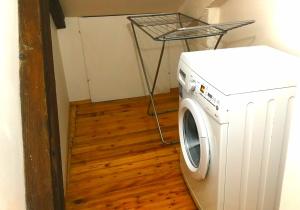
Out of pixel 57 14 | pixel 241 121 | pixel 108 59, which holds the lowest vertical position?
pixel 108 59

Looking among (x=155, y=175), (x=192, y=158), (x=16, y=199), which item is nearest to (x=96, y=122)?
(x=155, y=175)

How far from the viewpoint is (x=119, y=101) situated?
3133 millimetres

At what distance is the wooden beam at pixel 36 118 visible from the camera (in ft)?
3.01

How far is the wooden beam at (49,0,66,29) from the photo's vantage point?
2322 millimetres

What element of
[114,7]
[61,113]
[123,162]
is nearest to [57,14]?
[114,7]

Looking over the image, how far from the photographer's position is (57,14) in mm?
2471

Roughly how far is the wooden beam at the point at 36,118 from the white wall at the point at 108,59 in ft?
5.98

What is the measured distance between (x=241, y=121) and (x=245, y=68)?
28 centimetres

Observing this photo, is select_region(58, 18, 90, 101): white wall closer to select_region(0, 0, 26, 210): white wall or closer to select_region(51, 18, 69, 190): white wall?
select_region(51, 18, 69, 190): white wall

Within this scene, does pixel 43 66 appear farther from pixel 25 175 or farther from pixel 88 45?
pixel 88 45

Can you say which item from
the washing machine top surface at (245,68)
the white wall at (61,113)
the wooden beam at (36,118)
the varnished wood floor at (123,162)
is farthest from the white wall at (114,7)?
the wooden beam at (36,118)

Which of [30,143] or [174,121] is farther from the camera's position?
[174,121]

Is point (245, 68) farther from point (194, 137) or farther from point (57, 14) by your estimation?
point (57, 14)

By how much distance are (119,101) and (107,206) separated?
155cm
